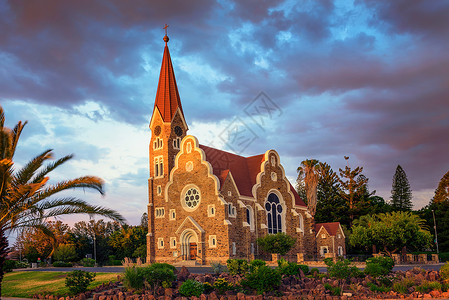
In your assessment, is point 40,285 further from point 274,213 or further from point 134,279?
point 274,213

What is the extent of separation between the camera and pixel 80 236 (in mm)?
61406

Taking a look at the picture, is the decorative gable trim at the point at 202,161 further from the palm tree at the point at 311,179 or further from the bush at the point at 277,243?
the palm tree at the point at 311,179

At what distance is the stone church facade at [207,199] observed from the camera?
139 feet

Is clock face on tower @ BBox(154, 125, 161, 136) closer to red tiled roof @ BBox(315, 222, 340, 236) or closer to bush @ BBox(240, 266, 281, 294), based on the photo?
red tiled roof @ BBox(315, 222, 340, 236)

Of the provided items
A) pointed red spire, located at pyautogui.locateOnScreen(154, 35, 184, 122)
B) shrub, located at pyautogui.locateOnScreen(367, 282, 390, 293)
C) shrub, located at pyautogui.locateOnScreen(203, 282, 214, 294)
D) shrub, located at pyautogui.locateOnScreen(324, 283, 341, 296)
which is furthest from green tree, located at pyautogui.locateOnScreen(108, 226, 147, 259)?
shrub, located at pyautogui.locateOnScreen(367, 282, 390, 293)

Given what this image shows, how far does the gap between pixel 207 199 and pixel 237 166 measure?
7593 millimetres

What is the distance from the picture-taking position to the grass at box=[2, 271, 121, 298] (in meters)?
20.5

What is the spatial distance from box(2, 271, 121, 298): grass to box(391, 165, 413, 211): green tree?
6759 cm

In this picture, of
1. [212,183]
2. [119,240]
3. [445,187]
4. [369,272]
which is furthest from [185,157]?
[445,187]

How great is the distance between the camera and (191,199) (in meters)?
44.7

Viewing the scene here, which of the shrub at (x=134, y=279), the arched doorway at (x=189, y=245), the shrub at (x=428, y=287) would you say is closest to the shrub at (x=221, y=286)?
the shrub at (x=134, y=279)

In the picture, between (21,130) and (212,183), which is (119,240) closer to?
(212,183)

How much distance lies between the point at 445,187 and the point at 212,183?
43.5m

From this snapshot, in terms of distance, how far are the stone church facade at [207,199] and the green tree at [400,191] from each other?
32.7m
